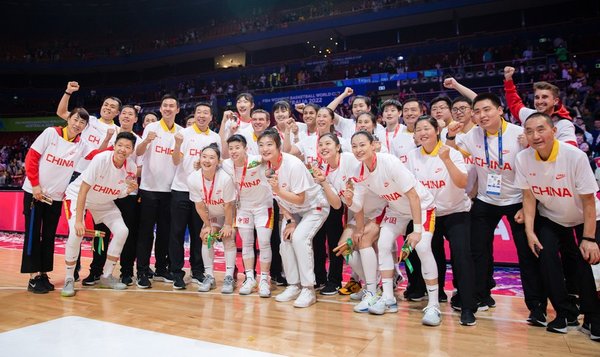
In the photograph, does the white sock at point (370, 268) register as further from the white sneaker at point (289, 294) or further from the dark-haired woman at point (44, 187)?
the dark-haired woman at point (44, 187)

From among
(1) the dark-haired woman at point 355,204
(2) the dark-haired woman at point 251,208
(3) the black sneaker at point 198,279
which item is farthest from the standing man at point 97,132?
(1) the dark-haired woman at point 355,204

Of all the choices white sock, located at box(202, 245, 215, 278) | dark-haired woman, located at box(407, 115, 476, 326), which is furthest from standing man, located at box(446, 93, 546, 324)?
white sock, located at box(202, 245, 215, 278)

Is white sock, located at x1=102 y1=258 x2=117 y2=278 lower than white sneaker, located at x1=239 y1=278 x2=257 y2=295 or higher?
higher

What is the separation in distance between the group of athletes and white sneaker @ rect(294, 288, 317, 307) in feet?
0.05

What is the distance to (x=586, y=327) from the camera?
3.15 metres

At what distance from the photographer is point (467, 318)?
336 centimetres

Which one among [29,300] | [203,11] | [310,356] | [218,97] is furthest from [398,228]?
[203,11]

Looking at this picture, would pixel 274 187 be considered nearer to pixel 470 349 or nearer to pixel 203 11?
pixel 470 349

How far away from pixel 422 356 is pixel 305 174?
202cm

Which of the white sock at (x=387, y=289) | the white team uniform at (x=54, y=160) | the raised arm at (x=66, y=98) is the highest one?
the raised arm at (x=66, y=98)

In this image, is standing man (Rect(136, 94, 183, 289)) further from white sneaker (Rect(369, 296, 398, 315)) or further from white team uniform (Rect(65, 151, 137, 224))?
white sneaker (Rect(369, 296, 398, 315))

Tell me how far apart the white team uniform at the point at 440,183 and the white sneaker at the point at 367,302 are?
3.11 ft

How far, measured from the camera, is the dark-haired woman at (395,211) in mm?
3512

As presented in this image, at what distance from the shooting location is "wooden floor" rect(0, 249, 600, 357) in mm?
2883
